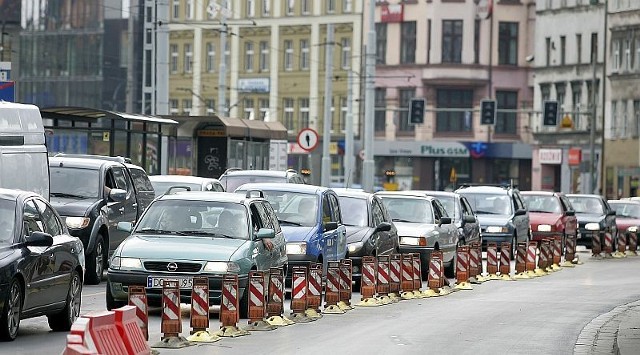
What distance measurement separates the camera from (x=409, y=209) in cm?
3284

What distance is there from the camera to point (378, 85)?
10588cm

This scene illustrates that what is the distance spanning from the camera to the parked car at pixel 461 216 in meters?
35.1

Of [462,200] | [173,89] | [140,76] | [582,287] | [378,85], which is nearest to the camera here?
[582,287]

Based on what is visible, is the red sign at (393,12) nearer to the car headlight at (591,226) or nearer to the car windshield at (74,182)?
the car headlight at (591,226)

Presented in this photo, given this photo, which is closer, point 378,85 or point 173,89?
point 378,85

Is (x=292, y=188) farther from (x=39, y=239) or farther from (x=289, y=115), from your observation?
(x=289, y=115)

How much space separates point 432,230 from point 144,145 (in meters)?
13.3

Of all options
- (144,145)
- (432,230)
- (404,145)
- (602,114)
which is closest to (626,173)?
(602,114)

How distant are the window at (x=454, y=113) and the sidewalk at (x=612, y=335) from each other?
79.9m

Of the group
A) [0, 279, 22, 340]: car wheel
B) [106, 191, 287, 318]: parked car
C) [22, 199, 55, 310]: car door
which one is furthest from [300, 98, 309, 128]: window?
[0, 279, 22, 340]: car wheel

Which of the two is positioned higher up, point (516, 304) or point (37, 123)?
point (37, 123)

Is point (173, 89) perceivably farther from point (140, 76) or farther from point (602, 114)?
point (602, 114)

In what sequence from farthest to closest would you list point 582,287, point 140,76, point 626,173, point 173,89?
point 173,89 → point 140,76 → point 626,173 → point 582,287

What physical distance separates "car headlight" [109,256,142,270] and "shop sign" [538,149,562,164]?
78.1 meters
